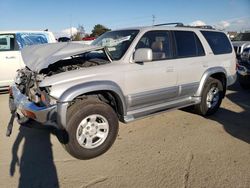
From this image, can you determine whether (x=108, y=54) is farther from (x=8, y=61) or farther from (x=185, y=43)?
(x=8, y=61)

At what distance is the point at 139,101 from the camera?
4.24 meters

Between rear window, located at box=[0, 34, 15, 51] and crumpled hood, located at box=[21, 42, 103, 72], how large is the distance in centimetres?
345

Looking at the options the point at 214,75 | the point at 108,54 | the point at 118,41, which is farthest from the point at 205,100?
the point at 108,54

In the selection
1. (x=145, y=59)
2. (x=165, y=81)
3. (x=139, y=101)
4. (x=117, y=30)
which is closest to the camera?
(x=145, y=59)

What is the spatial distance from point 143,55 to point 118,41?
739mm

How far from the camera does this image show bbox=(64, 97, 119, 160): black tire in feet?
11.6

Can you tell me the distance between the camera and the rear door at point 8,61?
727 centimetres

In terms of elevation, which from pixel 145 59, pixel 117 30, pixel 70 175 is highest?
pixel 117 30

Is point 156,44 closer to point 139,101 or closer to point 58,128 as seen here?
point 139,101

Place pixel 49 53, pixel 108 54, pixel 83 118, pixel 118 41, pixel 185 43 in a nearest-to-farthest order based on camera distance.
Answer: pixel 83 118 < pixel 49 53 < pixel 108 54 < pixel 118 41 < pixel 185 43

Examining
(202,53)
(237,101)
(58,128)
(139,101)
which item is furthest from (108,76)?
(237,101)

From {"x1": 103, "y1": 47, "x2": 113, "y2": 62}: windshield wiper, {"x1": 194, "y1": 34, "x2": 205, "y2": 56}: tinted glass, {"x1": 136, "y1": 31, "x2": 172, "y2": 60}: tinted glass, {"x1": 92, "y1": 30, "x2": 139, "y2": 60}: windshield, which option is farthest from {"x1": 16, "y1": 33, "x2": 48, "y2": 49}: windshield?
{"x1": 194, "y1": 34, "x2": 205, "y2": 56}: tinted glass

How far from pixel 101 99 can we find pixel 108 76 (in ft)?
1.31

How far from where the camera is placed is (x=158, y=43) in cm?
456
